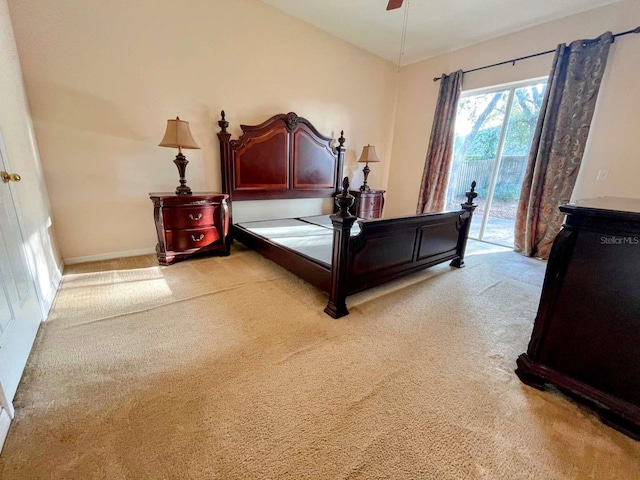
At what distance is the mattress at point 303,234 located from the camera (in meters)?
2.37

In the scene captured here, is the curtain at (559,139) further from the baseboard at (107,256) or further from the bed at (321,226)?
the baseboard at (107,256)

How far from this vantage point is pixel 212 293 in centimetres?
230

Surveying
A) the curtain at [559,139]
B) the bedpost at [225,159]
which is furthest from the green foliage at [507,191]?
the bedpost at [225,159]

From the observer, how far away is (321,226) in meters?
3.41

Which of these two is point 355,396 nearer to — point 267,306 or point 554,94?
point 267,306

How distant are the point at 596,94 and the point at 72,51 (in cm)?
539

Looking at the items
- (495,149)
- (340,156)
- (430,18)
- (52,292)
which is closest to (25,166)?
(52,292)

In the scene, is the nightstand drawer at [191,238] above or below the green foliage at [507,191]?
below

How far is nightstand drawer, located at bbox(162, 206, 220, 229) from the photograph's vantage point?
9.14ft

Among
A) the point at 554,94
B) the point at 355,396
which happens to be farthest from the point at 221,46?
the point at 554,94

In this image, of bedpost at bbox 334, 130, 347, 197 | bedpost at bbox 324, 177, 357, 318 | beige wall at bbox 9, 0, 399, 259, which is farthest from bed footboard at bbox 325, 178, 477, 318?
beige wall at bbox 9, 0, 399, 259

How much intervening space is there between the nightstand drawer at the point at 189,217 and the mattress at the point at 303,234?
0.43m

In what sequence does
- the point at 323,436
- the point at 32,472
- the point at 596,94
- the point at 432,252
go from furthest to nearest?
the point at 596,94 → the point at 432,252 → the point at 323,436 → the point at 32,472

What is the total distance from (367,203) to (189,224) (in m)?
2.80
